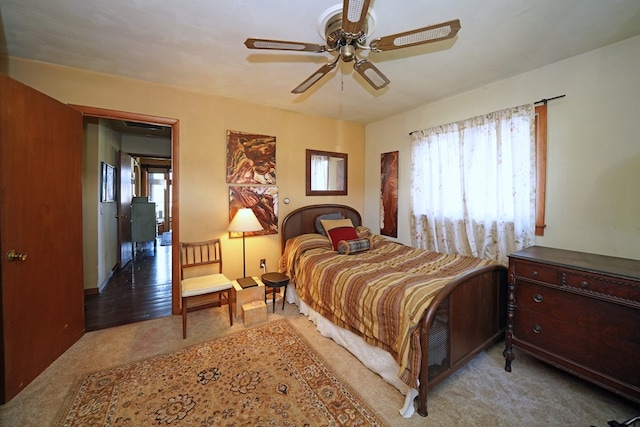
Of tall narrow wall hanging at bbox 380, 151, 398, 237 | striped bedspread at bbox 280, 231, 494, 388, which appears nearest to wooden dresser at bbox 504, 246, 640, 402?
striped bedspread at bbox 280, 231, 494, 388

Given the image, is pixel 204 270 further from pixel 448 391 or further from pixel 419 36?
pixel 419 36

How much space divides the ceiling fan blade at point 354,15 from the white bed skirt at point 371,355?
2.19 metres

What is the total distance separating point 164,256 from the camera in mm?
6133

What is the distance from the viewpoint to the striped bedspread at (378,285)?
1.74 meters

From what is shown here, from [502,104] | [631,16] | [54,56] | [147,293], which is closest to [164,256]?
[147,293]

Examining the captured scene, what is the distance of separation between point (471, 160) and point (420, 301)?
2.13m

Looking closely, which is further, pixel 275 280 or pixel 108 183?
pixel 108 183

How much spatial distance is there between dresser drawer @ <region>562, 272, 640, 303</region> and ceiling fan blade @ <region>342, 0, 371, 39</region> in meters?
2.21

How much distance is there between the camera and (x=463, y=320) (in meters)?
1.96

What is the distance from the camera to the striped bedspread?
174 centimetres

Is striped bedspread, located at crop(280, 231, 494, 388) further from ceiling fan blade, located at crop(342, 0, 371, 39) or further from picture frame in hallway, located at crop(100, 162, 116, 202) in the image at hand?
picture frame in hallway, located at crop(100, 162, 116, 202)

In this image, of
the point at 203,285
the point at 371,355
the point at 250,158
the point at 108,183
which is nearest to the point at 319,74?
the point at 250,158

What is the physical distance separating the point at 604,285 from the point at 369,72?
7.26ft

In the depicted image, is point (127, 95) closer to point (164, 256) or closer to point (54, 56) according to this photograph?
point (54, 56)
